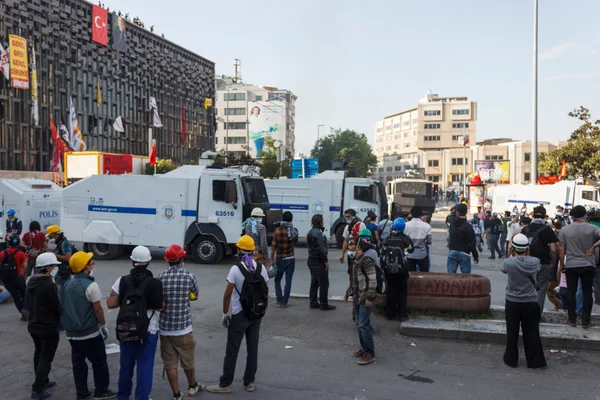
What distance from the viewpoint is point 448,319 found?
29.8ft

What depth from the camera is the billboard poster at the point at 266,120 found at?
10250cm

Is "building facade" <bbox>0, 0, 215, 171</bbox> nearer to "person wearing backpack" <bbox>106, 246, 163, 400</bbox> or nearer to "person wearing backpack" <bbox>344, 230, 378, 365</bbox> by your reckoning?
"person wearing backpack" <bbox>344, 230, 378, 365</bbox>

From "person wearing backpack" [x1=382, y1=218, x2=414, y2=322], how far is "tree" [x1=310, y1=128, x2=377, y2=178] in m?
72.0

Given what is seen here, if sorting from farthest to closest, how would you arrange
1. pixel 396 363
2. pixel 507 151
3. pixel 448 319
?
pixel 507 151, pixel 448 319, pixel 396 363

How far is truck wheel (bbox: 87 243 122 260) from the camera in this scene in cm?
1762

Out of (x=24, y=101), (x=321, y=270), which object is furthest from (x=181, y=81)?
(x=321, y=270)

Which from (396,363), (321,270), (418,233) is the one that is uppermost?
(418,233)

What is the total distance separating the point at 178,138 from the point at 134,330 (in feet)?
270

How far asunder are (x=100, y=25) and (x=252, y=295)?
64813 mm

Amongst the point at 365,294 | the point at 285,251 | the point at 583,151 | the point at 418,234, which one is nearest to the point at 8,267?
the point at 285,251

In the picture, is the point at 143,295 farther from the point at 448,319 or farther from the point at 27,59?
the point at 27,59

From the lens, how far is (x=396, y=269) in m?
8.75

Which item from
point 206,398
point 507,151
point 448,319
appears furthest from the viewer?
point 507,151

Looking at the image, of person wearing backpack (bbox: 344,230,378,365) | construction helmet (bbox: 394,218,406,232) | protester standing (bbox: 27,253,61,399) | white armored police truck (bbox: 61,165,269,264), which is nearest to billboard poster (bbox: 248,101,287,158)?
white armored police truck (bbox: 61,165,269,264)
